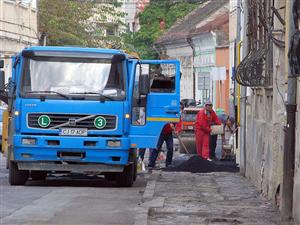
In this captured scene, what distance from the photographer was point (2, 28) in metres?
49.1

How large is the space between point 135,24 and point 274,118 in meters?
87.0

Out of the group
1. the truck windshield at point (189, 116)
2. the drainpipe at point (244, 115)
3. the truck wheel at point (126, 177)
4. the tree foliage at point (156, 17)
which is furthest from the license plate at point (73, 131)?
the tree foliage at point (156, 17)

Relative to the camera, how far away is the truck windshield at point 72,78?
2114 cm

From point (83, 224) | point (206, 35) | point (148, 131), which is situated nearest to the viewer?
point (83, 224)

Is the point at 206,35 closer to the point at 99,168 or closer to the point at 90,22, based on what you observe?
the point at 90,22

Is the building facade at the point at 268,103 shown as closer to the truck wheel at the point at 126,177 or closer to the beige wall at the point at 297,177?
the beige wall at the point at 297,177

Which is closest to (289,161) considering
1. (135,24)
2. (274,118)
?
(274,118)

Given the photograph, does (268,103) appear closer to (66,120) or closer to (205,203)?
(205,203)

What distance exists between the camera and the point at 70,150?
21000mm

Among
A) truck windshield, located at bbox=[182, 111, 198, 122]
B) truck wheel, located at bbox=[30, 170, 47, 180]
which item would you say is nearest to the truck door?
truck wheel, located at bbox=[30, 170, 47, 180]

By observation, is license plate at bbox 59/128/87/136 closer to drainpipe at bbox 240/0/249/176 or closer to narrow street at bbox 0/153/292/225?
narrow street at bbox 0/153/292/225

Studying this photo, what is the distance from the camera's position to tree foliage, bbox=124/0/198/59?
82.6 m

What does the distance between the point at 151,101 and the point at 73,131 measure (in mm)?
2071

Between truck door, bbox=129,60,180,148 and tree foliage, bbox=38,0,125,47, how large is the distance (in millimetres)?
32787
